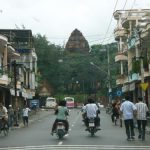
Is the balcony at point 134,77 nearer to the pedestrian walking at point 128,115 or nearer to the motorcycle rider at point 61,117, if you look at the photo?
the motorcycle rider at point 61,117

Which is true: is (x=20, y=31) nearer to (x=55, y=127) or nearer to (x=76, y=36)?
(x=76, y=36)

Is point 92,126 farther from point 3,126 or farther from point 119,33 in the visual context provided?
point 119,33

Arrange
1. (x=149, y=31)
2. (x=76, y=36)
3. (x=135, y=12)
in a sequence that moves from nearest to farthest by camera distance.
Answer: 1. (x=149, y=31)
2. (x=135, y=12)
3. (x=76, y=36)

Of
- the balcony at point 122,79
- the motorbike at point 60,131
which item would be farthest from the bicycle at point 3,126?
the balcony at point 122,79

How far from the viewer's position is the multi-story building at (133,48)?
4797cm

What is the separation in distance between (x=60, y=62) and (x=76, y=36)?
21869mm

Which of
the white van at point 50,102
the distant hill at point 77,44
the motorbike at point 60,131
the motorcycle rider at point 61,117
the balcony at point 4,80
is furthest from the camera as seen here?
the distant hill at point 77,44

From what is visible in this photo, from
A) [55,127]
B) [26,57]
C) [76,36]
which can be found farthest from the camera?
[76,36]

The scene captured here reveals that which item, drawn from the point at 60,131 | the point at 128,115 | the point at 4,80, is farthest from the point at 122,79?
the point at 128,115

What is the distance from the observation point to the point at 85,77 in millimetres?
116250

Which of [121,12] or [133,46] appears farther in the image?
[121,12]

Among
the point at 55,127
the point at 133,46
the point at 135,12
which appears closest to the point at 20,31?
the point at 135,12

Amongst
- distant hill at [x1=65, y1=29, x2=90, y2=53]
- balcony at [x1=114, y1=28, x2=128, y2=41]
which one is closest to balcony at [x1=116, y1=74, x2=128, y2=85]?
balcony at [x1=114, y1=28, x2=128, y2=41]

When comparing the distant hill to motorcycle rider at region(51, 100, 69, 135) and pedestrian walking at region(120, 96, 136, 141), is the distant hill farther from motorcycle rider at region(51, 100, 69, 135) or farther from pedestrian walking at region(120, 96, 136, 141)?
pedestrian walking at region(120, 96, 136, 141)
